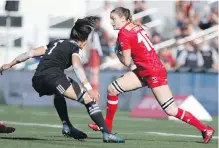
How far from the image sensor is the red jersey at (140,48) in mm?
13992

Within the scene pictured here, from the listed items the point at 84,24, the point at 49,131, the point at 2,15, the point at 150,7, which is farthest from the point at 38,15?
the point at 84,24

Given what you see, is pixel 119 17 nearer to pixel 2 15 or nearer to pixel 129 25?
pixel 129 25

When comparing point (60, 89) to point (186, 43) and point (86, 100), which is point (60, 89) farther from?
point (186, 43)

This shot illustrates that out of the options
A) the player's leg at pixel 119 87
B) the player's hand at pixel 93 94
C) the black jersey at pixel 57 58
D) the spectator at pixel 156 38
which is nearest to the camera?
the player's hand at pixel 93 94

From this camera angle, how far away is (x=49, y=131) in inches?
630

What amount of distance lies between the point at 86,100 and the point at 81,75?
1.50 feet

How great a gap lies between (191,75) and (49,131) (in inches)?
339

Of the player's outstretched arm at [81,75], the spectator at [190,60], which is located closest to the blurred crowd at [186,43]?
the spectator at [190,60]

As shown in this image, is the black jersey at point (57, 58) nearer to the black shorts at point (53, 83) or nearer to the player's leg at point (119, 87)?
the black shorts at point (53, 83)

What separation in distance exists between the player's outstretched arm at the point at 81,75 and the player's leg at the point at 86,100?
13.0 inches

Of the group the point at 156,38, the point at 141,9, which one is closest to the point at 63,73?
the point at 156,38

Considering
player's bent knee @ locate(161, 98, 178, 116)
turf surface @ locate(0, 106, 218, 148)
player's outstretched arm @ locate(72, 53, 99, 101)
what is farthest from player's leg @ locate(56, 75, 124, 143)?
player's bent knee @ locate(161, 98, 178, 116)

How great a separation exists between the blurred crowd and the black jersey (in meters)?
10.6

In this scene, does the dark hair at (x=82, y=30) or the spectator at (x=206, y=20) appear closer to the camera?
the dark hair at (x=82, y=30)
